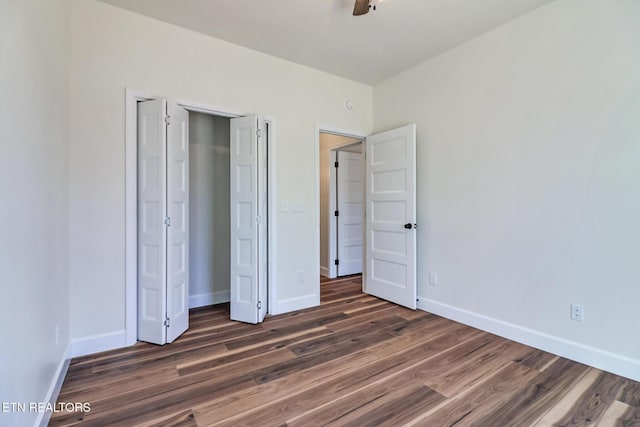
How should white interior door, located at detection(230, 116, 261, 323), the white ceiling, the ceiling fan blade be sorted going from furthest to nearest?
white interior door, located at detection(230, 116, 261, 323)
the white ceiling
the ceiling fan blade

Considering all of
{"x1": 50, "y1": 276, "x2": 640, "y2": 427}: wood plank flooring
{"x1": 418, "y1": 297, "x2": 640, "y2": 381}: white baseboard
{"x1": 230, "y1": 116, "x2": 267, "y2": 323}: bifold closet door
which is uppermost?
{"x1": 230, "y1": 116, "x2": 267, "y2": 323}: bifold closet door

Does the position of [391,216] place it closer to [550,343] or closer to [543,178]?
[543,178]

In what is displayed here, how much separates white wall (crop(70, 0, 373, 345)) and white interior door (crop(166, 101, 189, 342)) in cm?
33

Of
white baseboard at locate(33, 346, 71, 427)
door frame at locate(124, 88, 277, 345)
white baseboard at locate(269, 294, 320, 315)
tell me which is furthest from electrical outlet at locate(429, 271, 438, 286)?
white baseboard at locate(33, 346, 71, 427)

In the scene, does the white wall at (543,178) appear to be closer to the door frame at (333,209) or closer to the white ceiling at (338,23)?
the white ceiling at (338,23)

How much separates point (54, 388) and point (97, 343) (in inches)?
24.2

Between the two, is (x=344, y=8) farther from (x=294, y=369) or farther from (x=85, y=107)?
(x=294, y=369)

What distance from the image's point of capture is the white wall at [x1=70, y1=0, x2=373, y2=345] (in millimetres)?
2232

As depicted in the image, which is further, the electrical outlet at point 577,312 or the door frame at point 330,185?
the door frame at point 330,185

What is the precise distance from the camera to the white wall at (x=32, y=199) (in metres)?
1.13

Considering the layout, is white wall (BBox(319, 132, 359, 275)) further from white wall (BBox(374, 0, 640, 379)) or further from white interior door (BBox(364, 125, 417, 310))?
white wall (BBox(374, 0, 640, 379))

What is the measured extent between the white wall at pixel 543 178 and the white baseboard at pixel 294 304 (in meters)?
1.27

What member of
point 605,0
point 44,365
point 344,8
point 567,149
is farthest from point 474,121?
point 44,365

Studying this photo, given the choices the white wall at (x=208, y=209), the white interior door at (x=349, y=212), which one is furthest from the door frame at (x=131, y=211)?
the white interior door at (x=349, y=212)
